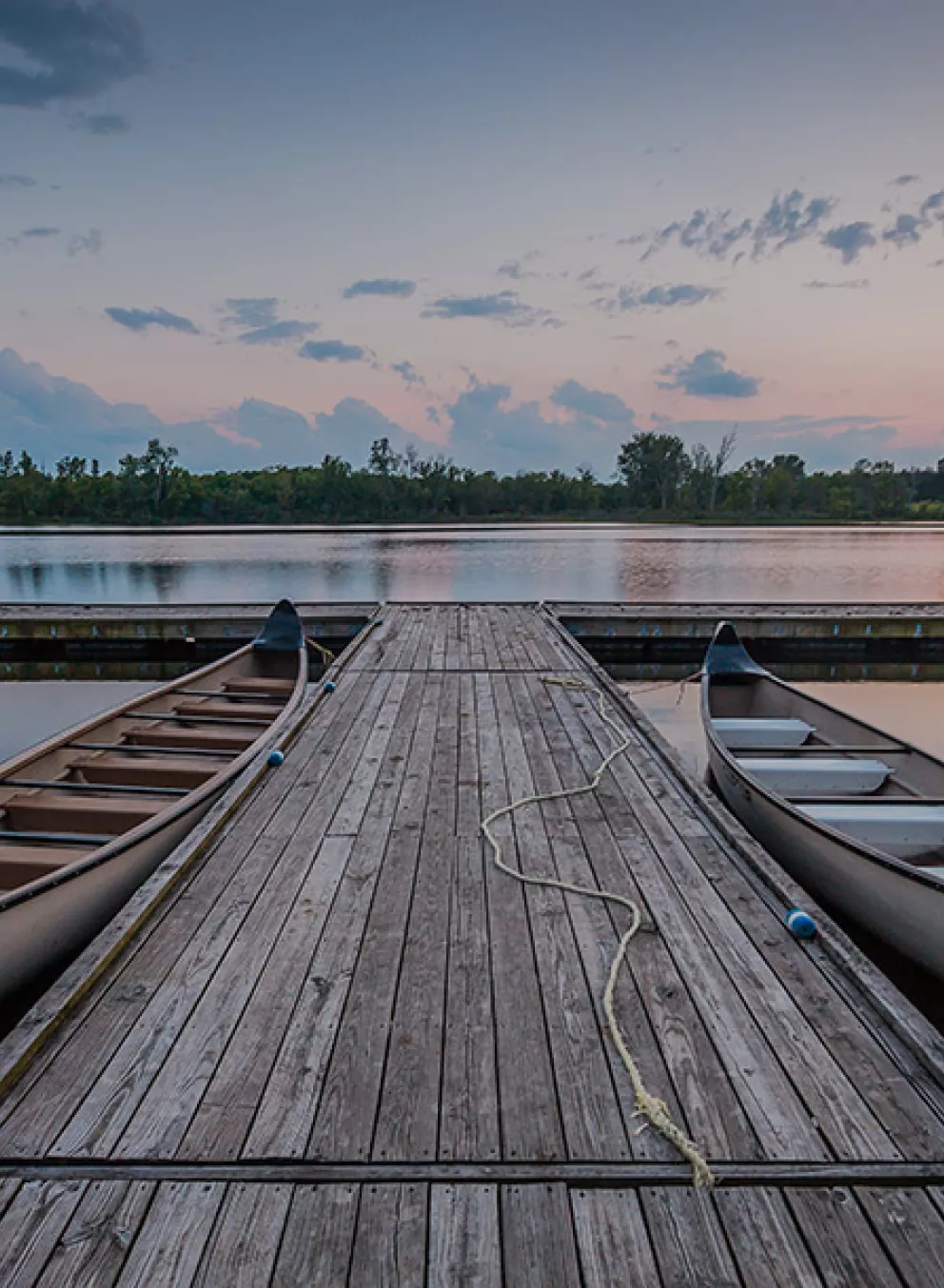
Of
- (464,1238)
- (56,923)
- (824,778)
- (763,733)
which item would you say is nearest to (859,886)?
(824,778)

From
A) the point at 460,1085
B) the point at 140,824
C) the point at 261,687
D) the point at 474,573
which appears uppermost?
the point at 460,1085

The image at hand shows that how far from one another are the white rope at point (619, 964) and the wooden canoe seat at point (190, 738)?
2.42 meters

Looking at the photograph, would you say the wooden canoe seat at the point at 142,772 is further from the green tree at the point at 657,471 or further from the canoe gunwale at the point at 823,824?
the green tree at the point at 657,471

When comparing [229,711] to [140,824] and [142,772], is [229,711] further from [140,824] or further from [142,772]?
[140,824]

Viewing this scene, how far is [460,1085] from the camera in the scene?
1587 millimetres

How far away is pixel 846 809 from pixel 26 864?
4.15m

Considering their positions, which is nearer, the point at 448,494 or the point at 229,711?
the point at 229,711

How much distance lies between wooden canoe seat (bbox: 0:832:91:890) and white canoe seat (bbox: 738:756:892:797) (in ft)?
12.6

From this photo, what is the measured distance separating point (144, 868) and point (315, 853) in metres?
1.00

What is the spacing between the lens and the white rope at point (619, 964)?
140cm

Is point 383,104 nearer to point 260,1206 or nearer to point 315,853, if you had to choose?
point 315,853

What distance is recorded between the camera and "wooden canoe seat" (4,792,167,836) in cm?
347

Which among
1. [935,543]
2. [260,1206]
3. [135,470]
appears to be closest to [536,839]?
[260,1206]

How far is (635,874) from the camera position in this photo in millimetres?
2607
